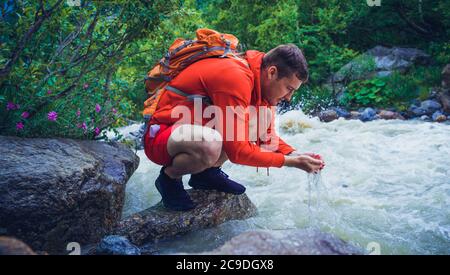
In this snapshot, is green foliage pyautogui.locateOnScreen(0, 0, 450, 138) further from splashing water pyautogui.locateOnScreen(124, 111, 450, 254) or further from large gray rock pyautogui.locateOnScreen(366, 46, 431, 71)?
splashing water pyautogui.locateOnScreen(124, 111, 450, 254)

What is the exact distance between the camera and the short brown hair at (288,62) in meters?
2.69

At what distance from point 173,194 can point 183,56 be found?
966 mm

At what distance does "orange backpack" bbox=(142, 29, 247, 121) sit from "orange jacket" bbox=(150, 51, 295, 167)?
0.18 ft

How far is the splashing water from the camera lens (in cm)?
305

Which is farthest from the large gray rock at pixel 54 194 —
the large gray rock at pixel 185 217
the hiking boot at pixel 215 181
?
the hiking boot at pixel 215 181

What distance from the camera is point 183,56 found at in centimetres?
283

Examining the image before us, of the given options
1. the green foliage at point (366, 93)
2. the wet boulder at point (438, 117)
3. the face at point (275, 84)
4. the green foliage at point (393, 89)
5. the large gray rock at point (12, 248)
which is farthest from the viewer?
the green foliage at point (366, 93)

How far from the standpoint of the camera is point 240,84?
8.25 feet

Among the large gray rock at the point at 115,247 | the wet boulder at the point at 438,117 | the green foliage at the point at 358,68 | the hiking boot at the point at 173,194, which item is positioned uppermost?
the green foliage at the point at 358,68

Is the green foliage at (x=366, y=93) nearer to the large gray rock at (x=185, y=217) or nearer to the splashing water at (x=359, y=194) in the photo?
the splashing water at (x=359, y=194)

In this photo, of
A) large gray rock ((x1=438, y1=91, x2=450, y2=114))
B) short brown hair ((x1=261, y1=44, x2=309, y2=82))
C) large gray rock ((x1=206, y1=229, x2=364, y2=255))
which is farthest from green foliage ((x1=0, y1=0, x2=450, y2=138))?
large gray rock ((x1=206, y1=229, x2=364, y2=255))

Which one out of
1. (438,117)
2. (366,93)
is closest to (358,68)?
(366,93)

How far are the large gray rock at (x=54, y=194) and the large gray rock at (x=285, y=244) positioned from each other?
1306 millimetres

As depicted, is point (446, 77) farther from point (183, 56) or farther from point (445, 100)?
point (183, 56)
